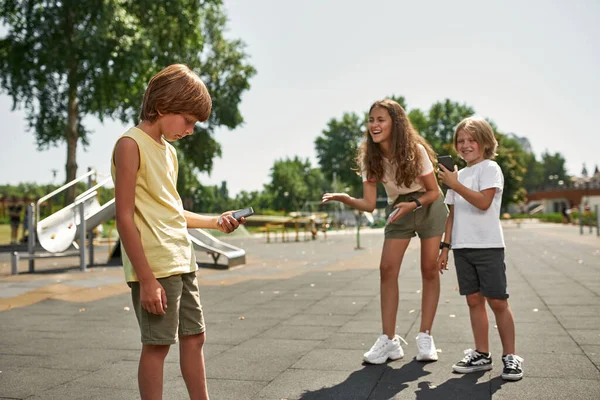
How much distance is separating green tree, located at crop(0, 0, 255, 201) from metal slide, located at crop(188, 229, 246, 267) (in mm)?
8997

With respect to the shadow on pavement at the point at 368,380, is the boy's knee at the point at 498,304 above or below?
above

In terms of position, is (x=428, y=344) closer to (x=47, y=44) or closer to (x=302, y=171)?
(x=47, y=44)

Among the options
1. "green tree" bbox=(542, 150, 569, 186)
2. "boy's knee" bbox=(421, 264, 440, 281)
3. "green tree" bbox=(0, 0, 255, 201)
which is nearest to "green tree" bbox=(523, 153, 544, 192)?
"green tree" bbox=(542, 150, 569, 186)

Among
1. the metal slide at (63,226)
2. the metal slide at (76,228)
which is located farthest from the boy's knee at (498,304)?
the metal slide at (63,226)

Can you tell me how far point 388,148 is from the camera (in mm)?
3973

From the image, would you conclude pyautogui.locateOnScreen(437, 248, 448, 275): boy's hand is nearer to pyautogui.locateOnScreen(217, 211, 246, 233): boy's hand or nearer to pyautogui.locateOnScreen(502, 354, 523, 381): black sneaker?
pyautogui.locateOnScreen(502, 354, 523, 381): black sneaker

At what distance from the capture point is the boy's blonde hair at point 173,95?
2.26 m

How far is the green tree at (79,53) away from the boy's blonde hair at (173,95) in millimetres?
17967

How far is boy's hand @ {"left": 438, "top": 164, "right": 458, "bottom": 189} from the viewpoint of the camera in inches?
139

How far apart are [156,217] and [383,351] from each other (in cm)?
208

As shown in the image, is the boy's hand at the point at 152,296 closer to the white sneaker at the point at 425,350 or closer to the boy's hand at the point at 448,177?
the boy's hand at the point at 448,177

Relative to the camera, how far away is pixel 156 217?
226 cm

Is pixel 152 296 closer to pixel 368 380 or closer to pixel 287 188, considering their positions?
pixel 368 380

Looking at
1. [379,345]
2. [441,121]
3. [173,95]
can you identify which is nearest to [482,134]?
[379,345]
